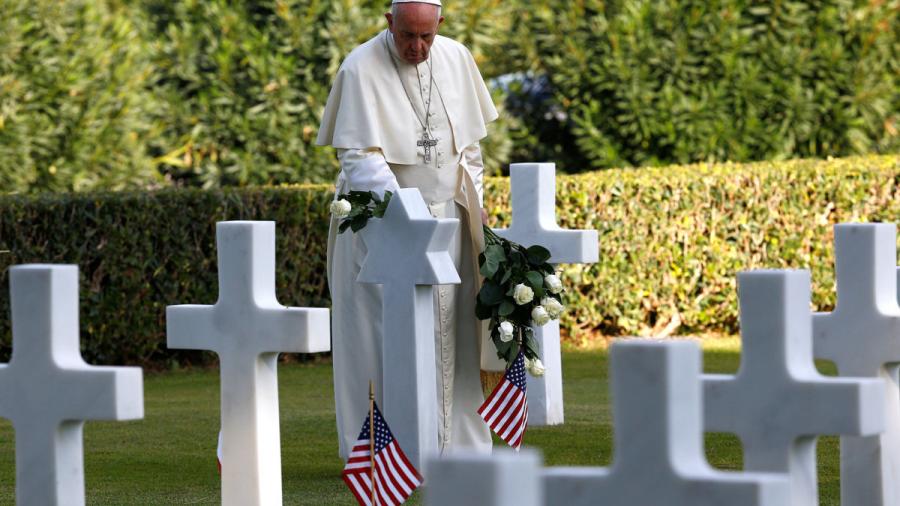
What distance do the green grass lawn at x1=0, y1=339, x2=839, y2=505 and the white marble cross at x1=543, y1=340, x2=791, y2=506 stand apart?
11.2ft

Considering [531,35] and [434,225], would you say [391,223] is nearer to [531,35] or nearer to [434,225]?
[434,225]

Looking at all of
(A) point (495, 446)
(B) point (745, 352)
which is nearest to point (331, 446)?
(A) point (495, 446)

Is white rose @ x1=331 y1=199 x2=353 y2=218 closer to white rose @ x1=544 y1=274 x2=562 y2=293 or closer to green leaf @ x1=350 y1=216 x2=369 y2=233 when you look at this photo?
green leaf @ x1=350 y1=216 x2=369 y2=233

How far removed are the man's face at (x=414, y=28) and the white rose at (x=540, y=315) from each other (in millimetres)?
1137

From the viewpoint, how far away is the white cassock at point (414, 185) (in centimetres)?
680

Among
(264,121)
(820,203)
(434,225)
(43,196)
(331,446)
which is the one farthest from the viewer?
(264,121)

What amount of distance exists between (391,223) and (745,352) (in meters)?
2.20

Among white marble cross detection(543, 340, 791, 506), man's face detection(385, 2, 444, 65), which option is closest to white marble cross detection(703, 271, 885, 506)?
white marble cross detection(543, 340, 791, 506)

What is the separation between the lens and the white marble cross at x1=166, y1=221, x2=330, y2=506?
469cm

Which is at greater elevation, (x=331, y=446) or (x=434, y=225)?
(x=434, y=225)

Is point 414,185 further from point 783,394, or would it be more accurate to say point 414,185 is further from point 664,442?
point 664,442

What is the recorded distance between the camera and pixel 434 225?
17.6 ft

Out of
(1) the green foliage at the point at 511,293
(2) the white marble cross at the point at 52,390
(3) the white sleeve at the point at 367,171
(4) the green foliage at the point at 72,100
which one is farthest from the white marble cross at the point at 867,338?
(4) the green foliage at the point at 72,100

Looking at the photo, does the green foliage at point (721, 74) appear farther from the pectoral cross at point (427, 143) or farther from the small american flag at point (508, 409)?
the small american flag at point (508, 409)
